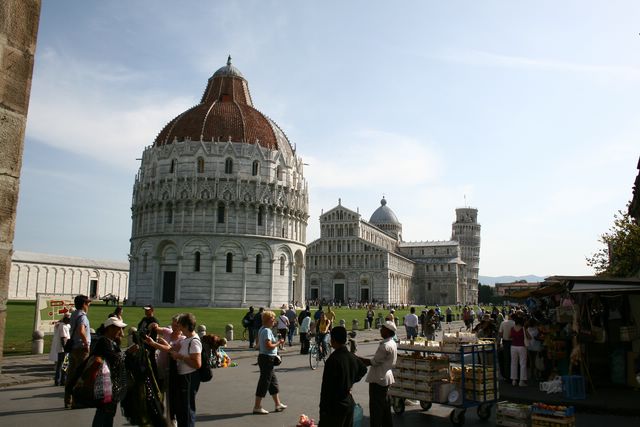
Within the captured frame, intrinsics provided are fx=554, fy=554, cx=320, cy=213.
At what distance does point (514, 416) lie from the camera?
9102 mm

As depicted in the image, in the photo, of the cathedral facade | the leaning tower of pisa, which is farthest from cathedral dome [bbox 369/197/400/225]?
the leaning tower of pisa

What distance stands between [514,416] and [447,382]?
4.32 ft

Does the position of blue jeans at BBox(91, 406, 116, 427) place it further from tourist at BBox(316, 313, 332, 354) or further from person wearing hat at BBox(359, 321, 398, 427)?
tourist at BBox(316, 313, 332, 354)

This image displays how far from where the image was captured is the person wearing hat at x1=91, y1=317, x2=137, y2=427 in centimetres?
714

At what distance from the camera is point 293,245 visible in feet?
201

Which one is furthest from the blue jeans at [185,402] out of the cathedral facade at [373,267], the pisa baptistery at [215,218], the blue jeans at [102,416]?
the cathedral facade at [373,267]

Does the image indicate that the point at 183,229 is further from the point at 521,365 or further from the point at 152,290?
the point at 521,365

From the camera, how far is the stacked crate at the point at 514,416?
9.01 meters

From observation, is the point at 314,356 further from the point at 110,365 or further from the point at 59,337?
the point at 110,365

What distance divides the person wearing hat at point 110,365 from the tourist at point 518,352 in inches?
394

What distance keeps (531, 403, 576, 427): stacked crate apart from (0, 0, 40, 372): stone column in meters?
7.68

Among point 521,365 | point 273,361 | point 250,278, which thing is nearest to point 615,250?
point 521,365

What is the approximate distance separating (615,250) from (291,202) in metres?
39.7

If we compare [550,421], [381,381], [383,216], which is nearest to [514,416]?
[550,421]
